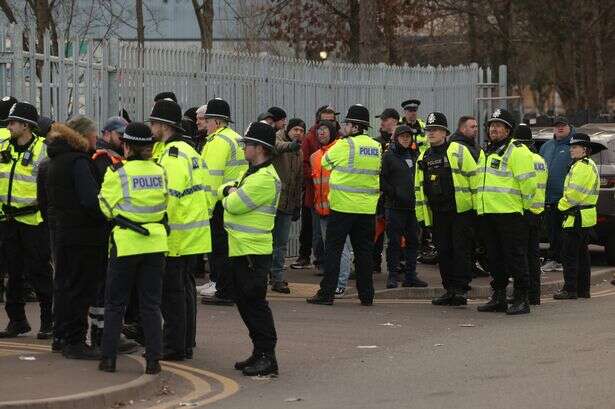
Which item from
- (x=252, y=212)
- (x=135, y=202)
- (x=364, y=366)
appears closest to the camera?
(x=135, y=202)

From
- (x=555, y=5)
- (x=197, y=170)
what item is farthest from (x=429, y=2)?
(x=197, y=170)

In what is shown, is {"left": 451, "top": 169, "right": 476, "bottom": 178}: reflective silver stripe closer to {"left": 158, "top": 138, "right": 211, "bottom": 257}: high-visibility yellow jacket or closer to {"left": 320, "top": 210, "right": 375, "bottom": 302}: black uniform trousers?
{"left": 320, "top": 210, "right": 375, "bottom": 302}: black uniform trousers

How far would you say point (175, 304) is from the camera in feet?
38.2

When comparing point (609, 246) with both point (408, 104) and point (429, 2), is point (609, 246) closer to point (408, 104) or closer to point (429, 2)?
point (408, 104)

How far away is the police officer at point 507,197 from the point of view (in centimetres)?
1498

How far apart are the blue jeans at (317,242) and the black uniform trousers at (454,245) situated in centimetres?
260

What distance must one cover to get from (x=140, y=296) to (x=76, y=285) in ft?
2.78

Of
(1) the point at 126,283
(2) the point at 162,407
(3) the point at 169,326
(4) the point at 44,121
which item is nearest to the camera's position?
(2) the point at 162,407

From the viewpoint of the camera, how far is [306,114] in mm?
20781

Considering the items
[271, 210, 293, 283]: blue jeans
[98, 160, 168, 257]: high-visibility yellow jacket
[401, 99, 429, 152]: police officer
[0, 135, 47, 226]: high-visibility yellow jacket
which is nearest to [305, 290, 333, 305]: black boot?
[271, 210, 293, 283]: blue jeans

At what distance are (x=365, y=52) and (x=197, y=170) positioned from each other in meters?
15.3

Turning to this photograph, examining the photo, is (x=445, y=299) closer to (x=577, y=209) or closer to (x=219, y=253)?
(x=577, y=209)

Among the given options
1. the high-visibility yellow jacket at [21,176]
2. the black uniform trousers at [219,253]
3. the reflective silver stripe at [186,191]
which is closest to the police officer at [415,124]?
the black uniform trousers at [219,253]

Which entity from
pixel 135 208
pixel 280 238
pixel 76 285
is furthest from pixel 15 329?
pixel 280 238
